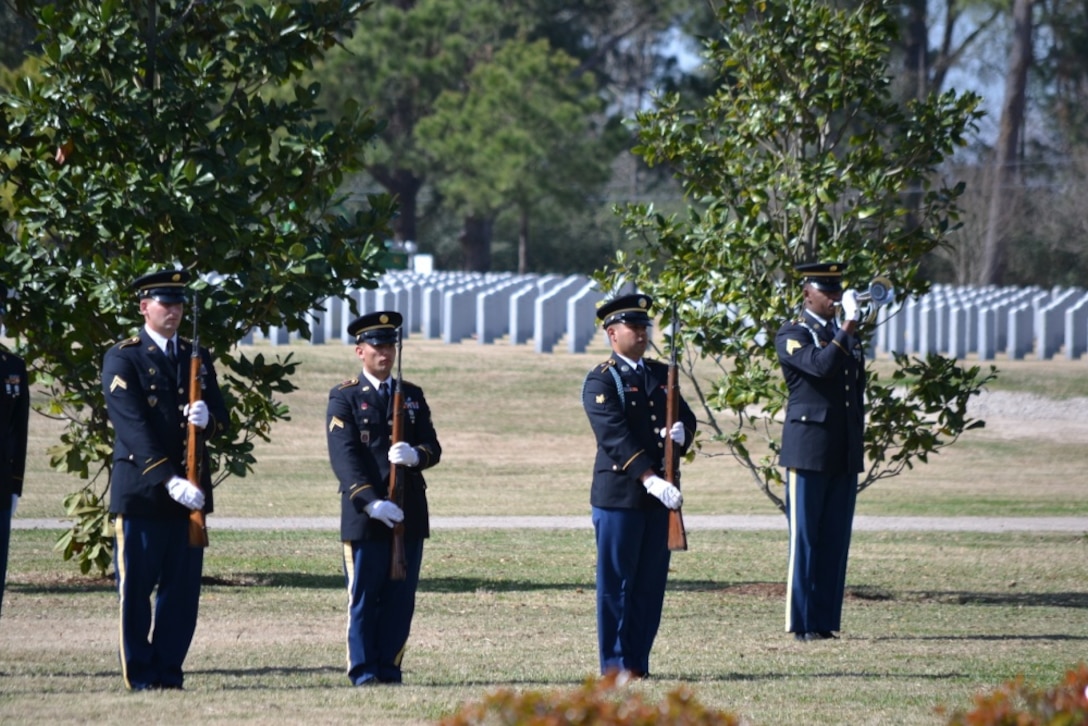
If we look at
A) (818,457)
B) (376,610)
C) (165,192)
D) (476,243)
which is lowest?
(376,610)

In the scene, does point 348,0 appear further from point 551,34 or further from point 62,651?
point 551,34

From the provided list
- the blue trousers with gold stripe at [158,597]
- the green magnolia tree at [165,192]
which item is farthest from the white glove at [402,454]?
the green magnolia tree at [165,192]

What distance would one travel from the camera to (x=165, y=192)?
35.6 feet

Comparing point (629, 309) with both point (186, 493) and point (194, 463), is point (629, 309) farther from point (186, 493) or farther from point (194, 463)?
point (186, 493)

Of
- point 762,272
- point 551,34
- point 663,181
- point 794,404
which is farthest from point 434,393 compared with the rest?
point 663,181

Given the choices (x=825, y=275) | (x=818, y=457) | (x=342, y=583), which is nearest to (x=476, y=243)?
(x=342, y=583)

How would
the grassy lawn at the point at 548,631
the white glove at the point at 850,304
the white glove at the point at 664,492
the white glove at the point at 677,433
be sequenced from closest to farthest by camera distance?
the grassy lawn at the point at 548,631
the white glove at the point at 664,492
the white glove at the point at 677,433
the white glove at the point at 850,304

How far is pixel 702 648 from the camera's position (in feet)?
31.0

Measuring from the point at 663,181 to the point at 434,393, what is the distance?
1581 inches

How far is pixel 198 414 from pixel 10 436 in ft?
3.03

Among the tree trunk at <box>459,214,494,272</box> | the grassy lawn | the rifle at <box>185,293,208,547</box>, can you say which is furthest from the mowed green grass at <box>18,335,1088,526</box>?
the tree trunk at <box>459,214,494,272</box>

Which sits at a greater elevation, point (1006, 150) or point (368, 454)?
point (1006, 150)

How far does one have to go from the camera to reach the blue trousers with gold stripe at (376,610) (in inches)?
309

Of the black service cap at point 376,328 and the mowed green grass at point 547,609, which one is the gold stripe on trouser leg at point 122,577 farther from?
the black service cap at point 376,328
